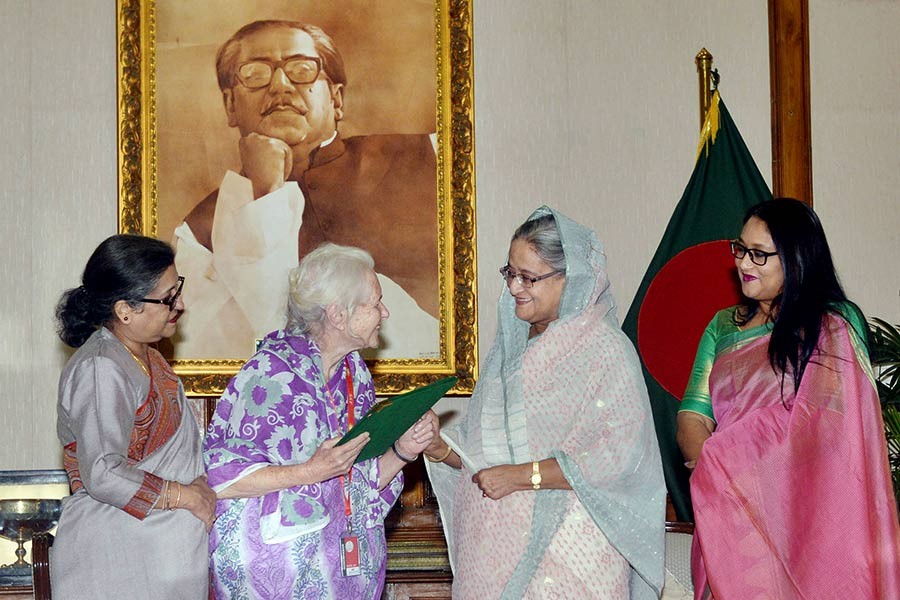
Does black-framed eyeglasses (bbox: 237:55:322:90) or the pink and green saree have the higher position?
black-framed eyeglasses (bbox: 237:55:322:90)

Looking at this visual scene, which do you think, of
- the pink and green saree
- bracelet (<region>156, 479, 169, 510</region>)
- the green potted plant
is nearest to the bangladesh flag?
the green potted plant

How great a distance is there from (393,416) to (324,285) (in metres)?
0.42

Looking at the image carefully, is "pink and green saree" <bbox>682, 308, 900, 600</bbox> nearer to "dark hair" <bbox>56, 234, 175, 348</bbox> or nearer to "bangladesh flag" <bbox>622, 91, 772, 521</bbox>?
"dark hair" <bbox>56, 234, 175, 348</bbox>

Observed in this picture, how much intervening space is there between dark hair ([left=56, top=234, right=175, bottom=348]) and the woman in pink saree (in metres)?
1.56

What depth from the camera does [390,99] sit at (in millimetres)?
4914

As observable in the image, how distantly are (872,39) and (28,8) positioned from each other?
392cm

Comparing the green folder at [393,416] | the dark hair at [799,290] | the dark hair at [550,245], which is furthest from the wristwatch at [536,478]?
the dark hair at [799,290]

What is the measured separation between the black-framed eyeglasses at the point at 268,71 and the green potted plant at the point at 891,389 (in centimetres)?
267

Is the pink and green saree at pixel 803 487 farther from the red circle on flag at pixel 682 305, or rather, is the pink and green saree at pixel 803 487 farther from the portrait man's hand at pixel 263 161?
the portrait man's hand at pixel 263 161

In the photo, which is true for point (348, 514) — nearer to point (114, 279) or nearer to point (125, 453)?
point (125, 453)

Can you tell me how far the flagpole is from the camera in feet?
16.4

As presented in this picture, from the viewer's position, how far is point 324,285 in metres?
2.84

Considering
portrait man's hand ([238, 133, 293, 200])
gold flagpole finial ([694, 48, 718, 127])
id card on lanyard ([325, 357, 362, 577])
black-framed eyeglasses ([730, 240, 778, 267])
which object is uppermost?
gold flagpole finial ([694, 48, 718, 127])

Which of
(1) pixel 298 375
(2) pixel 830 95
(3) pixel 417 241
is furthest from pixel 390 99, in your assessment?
(1) pixel 298 375
